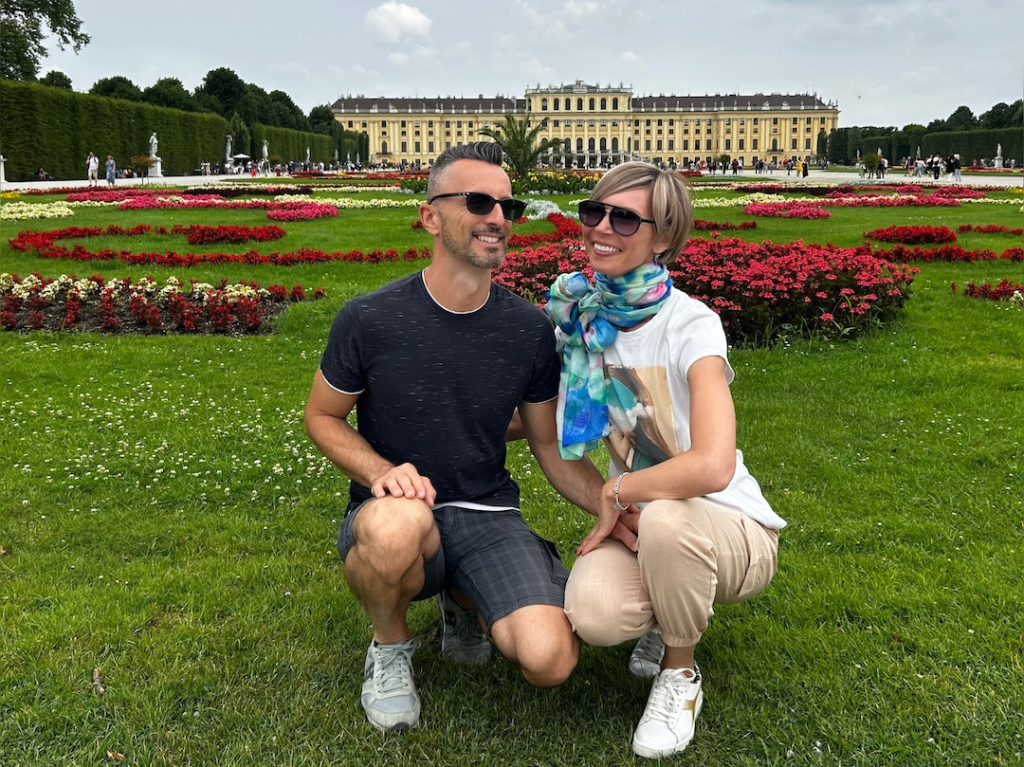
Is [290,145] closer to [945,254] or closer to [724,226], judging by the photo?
[724,226]

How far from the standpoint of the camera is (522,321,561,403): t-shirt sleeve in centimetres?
238

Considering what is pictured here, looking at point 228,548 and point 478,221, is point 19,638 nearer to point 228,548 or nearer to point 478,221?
point 228,548

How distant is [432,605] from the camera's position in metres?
2.89

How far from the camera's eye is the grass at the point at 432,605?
2172 millimetres

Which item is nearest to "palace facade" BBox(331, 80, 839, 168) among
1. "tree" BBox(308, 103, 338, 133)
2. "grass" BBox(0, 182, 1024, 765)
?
"tree" BBox(308, 103, 338, 133)

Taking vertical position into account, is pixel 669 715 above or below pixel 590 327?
below

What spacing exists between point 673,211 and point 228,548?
2.15 m

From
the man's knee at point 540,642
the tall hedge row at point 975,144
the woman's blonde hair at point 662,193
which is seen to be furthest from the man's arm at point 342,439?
the tall hedge row at point 975,144

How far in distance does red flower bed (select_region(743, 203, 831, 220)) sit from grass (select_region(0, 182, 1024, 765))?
10.1 metres

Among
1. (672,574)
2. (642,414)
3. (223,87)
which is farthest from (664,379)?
(223,87)

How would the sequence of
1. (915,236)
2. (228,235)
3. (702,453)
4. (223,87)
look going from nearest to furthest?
(702,453) < (915,236) < (228,235) < (223,87)

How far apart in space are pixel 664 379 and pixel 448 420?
0.58 metres

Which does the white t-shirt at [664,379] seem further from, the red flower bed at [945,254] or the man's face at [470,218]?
the red flower bed at [945,254]

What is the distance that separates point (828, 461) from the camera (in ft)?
13.4
